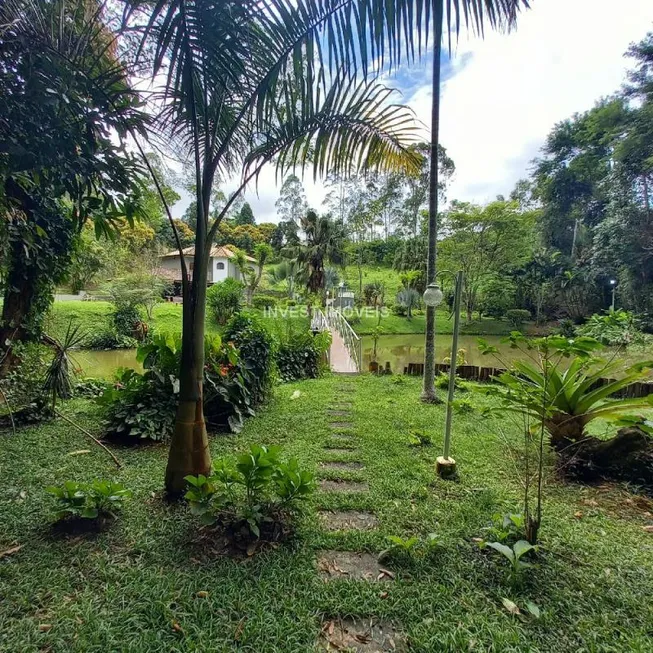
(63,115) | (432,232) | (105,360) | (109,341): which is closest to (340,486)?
(63,115)

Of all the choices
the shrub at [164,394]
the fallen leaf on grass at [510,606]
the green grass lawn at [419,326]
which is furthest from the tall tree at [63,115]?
the green grass lawn at [419,326]

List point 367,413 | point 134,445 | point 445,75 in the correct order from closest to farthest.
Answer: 1. point 134,445
2. point 367,413
3. point 445,75

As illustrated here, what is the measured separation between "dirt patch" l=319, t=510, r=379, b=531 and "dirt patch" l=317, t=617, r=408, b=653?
0.59 meters

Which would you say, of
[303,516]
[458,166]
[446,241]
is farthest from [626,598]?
[458,166]

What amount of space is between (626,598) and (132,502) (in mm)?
2420

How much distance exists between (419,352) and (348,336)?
420cm

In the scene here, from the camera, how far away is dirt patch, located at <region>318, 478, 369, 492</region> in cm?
231

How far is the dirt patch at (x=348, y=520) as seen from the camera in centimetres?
186

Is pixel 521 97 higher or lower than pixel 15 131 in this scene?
higher

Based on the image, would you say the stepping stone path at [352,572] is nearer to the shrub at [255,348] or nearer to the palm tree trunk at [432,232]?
the shrub at [255,348]

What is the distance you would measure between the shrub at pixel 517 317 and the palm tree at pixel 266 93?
59.8ft

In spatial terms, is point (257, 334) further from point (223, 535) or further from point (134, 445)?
point (223, 535)

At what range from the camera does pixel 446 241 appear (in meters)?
17.8

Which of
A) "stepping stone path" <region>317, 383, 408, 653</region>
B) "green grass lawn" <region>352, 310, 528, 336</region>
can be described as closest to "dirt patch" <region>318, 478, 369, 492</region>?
"stepping stone path" <region>317, 383, 408, 653</region>
